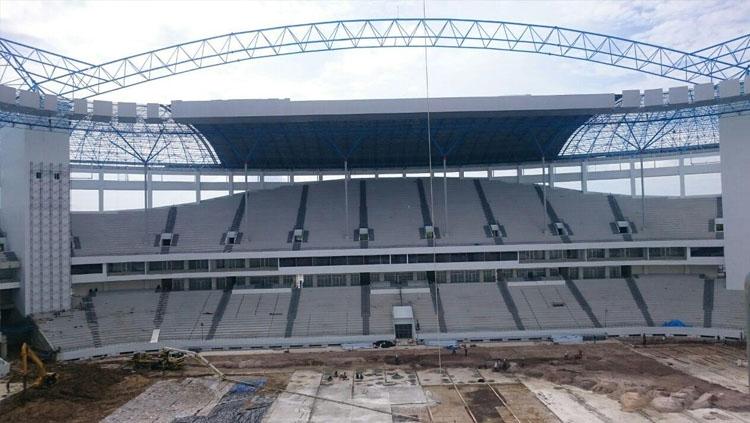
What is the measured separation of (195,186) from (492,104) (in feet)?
89.6

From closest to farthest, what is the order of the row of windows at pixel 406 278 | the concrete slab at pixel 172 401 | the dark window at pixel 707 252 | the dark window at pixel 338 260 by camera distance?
A: the concrete slab at pixel 172 401 < the dark window at pixel 707 252 < the dark window at pixel 338 260 < the row of windows at pixel 406 278

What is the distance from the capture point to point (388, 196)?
49156mm

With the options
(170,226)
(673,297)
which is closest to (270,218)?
(170,226)

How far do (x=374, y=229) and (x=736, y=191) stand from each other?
84.8ft

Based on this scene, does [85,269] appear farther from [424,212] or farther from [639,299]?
[639,299]

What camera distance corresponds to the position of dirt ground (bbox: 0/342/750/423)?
23188 millimetres

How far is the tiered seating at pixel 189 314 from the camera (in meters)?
35.9

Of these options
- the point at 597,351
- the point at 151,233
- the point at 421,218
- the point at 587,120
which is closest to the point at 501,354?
the point at 597,351

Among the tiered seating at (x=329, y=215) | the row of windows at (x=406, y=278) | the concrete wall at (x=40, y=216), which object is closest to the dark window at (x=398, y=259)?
the row of windows at (x=406, y=278)

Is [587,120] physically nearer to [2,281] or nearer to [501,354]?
[501,354]

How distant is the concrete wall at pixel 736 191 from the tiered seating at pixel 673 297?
9.53ft

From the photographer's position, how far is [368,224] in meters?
45.2

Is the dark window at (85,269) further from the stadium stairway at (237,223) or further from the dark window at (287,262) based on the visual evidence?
the dark window at (287,262)

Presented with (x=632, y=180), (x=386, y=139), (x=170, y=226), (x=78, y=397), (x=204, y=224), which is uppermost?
(x=386, y=139)
